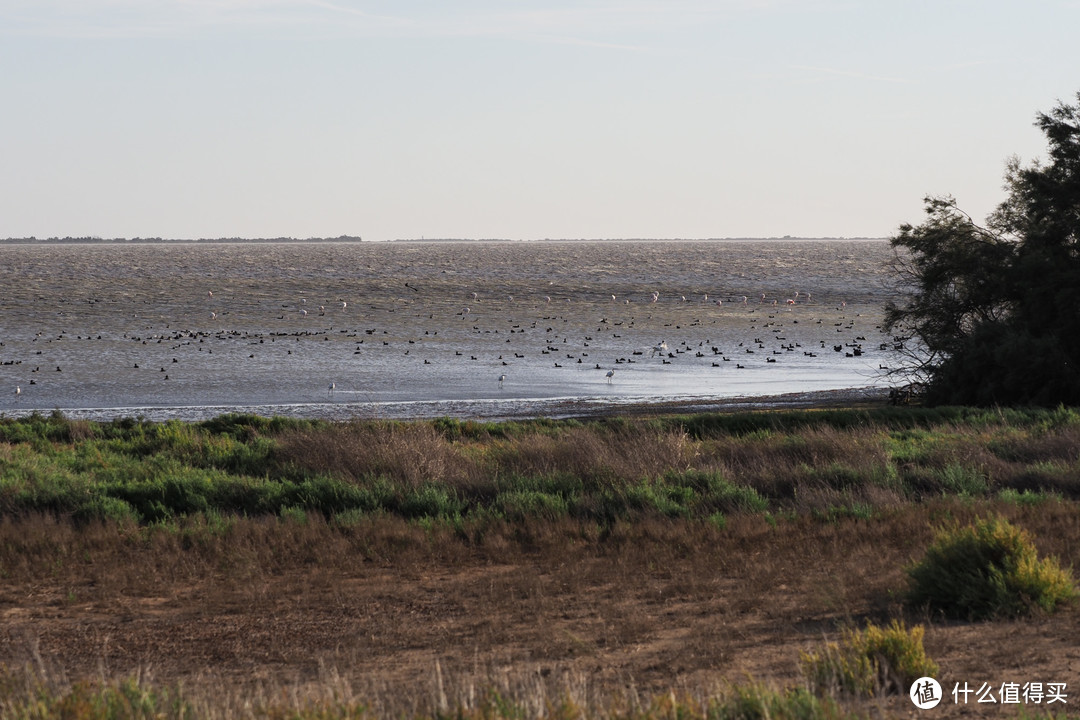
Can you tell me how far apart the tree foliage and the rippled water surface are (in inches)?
212

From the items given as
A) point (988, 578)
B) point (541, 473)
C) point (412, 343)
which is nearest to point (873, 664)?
point (988, 578)

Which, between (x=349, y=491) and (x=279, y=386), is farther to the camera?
(x=279, y=386)

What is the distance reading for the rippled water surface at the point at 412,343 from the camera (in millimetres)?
33938

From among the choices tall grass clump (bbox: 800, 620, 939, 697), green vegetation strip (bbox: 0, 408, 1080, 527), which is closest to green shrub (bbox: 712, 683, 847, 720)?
tall grass clump (bbox: 800, 620, 939, 697)

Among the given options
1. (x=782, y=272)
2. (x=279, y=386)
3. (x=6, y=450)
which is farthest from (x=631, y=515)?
(x=782, y=272)

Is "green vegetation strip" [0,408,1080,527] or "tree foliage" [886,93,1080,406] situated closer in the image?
"green vegetation strip" [0,408,1080,527]

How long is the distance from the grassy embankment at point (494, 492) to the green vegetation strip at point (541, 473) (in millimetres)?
35

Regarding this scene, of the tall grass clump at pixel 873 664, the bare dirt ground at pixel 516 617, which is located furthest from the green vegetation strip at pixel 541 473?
the tall grass clump at pixel 873 664

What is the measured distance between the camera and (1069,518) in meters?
11.7

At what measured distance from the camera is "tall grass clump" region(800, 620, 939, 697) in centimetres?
663

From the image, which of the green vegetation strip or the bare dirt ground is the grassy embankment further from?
the bare dirt ground

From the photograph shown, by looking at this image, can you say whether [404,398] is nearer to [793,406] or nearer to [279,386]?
[279,386]

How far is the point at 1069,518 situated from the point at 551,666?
266 inches

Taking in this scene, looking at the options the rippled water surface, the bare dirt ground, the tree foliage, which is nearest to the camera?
the bare dirt ground
